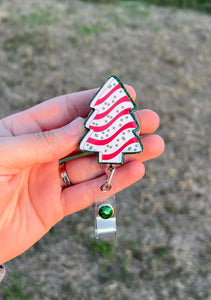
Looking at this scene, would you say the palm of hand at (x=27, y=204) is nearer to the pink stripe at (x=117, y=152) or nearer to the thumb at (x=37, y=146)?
the thumb at (x=37, y=146)

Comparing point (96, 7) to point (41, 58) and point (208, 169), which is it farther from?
point (208, 169)

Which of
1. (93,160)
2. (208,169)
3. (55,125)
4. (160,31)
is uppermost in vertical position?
(160,31)

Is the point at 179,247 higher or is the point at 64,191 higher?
the point at 64,191

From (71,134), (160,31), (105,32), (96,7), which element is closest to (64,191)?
(71,134)

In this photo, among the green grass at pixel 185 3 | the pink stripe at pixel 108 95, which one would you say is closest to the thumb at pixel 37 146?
the pink stripe at pixel 108 95

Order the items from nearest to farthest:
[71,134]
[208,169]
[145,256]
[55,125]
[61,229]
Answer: [71,134] < [55,125] < [145,256] < [61,229] < [208,169]

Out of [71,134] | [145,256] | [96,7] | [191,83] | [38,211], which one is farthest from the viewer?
[96,7]

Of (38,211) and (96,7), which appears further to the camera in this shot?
(96,7)
